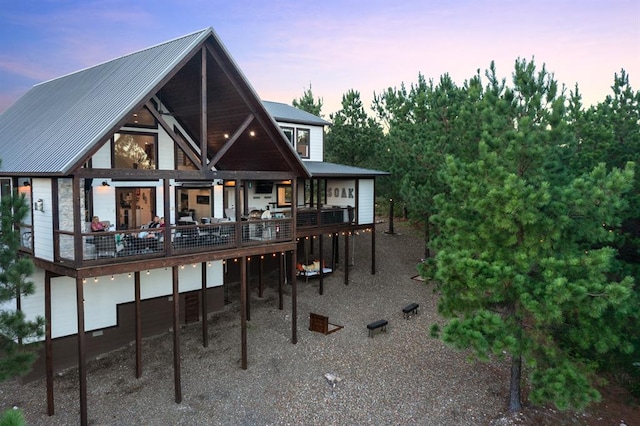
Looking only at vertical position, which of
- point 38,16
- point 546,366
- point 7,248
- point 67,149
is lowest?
point 546,366

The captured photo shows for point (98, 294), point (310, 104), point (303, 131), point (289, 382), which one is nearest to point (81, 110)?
point (98, 294)

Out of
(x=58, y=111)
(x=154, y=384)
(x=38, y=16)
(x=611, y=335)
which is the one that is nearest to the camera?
(x=611, y=335)

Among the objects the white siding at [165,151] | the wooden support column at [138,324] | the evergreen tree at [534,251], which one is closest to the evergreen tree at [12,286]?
the wooden support column at [138,324]

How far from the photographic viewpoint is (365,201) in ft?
78.4

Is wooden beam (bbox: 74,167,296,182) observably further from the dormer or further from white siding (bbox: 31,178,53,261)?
the dormer

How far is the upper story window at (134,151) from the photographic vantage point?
14.5 m

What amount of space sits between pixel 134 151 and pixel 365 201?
1302 centimetres

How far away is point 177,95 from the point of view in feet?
48.2

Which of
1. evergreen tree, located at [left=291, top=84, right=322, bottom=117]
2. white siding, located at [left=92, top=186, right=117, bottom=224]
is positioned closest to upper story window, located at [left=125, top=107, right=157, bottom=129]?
white siding, located at [left=92, top=186, right=117, bottom=224]

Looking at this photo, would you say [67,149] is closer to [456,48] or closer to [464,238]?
[464,238]

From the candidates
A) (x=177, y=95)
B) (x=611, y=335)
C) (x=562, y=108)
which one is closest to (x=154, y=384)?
(x=177, y=95)

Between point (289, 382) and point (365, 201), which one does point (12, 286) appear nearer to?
point (289, 382)

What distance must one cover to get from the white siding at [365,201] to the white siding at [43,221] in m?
15.6

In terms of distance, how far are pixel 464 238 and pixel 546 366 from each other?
3720 mm
